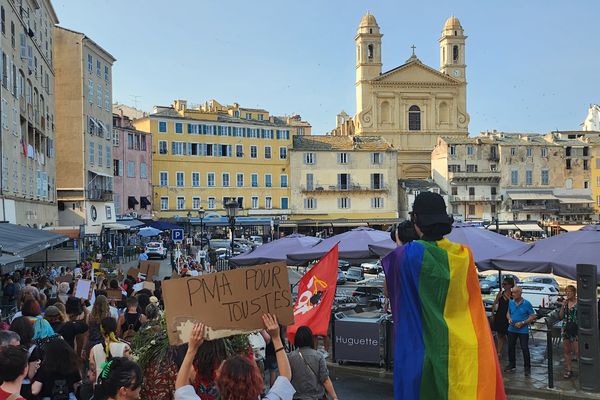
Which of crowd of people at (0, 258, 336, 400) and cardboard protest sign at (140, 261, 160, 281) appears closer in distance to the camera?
crowd of people at (0, 258, 336, 400)

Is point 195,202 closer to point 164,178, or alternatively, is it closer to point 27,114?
point 164,178

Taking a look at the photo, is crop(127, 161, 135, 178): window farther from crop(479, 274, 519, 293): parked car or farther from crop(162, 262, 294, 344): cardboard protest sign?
crop(162, 262, 294, 344): cardboard protest sign

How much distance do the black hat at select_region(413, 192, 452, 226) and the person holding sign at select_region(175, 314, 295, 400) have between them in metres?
1.26

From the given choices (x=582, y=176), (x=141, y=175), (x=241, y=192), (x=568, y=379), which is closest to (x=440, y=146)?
(x=582, y=176)

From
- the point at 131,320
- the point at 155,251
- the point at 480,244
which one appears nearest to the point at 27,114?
the point at 155,251

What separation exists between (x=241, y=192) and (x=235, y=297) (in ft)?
213

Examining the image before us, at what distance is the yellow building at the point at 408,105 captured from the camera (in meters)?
86.6

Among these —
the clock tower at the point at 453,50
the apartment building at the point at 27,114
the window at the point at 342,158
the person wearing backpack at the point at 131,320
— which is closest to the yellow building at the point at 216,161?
the window at the point at 342,158

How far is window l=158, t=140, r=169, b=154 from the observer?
214 feet

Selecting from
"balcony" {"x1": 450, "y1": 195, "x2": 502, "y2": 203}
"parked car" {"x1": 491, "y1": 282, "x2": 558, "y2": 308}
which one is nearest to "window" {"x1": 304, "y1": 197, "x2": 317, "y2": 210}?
"balcony" {"x1": 450, "y1": 195, "x2": 502, "y2": 203}

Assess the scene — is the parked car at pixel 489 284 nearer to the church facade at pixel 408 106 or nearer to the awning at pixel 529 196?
the awning at pixel 529 196

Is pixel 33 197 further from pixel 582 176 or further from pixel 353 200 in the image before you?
pixel 582 176

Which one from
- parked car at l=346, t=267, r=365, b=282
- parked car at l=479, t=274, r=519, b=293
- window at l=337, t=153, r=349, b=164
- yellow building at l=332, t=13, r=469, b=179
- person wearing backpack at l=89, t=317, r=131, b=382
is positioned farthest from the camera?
yellow building at l=332, t=13, r=469, b=179

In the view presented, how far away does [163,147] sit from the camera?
65.6 m
